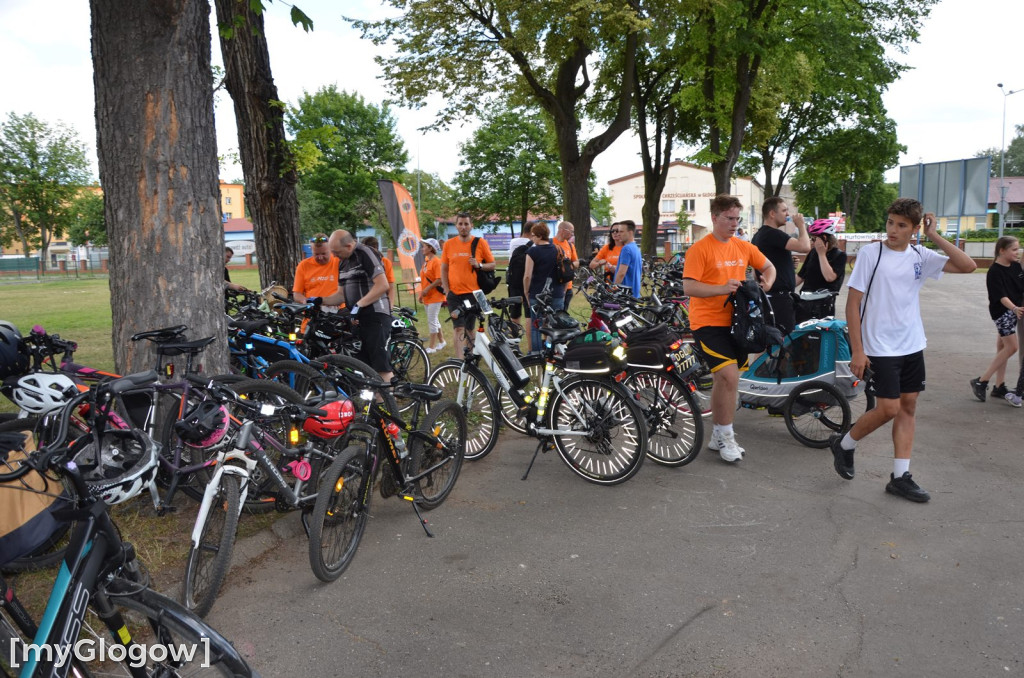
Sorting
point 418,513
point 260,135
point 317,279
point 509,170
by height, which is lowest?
point 418,513

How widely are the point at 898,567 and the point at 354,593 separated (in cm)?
280

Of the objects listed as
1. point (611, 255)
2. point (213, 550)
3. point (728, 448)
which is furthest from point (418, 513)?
point (611, 255)

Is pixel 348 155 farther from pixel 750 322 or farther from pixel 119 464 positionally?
pixel 119 464

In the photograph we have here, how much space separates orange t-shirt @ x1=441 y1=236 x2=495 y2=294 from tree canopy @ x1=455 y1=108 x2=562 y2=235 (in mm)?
43200

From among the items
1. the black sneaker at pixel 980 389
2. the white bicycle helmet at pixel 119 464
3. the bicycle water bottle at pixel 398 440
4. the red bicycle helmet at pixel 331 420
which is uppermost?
the white bicycle helmet at pixel 119 464

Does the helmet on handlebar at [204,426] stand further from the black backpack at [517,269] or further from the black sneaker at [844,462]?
the black backpack at [517,269]

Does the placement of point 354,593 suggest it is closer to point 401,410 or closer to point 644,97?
point 401,410

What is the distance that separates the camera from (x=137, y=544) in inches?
157

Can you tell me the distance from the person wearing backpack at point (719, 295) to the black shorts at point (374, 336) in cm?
276

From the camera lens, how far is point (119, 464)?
7.25ft

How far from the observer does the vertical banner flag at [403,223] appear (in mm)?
12977

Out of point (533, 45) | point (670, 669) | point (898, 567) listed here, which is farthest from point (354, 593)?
point (533, 45)

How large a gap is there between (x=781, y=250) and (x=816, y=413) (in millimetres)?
1607

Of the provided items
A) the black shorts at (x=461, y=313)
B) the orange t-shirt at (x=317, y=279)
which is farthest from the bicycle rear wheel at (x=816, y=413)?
the orange t-shirt at (x=317, y=279)
